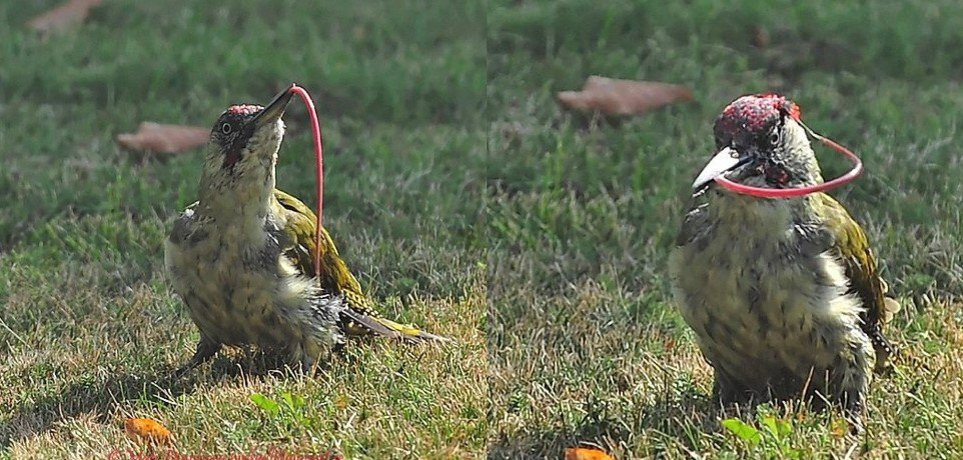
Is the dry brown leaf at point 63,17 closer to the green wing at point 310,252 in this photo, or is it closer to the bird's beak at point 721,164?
the green wing at point 310,252

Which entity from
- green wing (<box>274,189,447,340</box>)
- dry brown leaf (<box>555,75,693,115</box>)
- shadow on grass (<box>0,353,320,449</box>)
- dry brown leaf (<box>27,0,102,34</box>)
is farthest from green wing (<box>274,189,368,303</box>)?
dry brown leaf (<box>27,0,102,34</box>)

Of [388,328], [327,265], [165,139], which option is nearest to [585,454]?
[388,328]

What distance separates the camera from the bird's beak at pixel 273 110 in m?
3.17

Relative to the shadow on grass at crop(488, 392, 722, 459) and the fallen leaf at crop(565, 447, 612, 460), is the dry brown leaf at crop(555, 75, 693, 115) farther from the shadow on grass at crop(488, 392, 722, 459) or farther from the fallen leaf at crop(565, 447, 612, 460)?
the fallen leaf at crop(565, 447, 612, 460)

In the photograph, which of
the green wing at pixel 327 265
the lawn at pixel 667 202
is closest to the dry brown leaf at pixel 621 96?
the lawn at pixel 667 202

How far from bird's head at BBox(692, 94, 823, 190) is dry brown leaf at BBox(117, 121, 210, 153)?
208cm

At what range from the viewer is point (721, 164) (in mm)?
2867

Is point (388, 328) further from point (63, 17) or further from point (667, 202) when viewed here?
point (63, 17)

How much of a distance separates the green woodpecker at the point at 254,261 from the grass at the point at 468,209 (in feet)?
0.26

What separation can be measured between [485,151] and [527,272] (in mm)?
862

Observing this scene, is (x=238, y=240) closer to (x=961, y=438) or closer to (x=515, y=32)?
(x=961, y=438)

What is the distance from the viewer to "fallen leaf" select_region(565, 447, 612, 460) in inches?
112

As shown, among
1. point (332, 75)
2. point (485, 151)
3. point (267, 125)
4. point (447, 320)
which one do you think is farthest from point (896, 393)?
point (332, 75)

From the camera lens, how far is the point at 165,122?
5.13m
